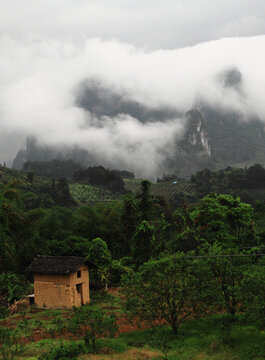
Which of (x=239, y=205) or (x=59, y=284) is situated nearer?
(x=59, y=284)

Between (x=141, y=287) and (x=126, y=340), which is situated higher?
(x=141, y=287)

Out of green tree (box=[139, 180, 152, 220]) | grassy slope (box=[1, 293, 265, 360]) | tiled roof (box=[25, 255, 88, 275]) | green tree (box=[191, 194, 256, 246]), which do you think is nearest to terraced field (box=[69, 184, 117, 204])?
green tree (box=[139, 180, 152, 220])

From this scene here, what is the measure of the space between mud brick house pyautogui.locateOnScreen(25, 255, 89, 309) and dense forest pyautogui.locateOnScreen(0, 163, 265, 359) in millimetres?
2329

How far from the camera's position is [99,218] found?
39.4 metres

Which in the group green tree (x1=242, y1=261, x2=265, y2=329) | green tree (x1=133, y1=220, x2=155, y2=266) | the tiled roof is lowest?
green tree (x1=242, y1=261, x2=265, y2=329)

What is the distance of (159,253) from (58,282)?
44.9ft

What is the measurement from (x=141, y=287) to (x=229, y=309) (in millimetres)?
4686

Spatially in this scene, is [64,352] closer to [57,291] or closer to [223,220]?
[57,291]

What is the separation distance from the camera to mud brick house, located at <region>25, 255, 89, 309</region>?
81.4 feet

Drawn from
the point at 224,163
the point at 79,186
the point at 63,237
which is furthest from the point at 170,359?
the point at 224,163

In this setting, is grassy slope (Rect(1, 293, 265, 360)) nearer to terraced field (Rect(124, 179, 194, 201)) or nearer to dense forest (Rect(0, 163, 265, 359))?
dense forest (Rect(0, 163, 265, 359))

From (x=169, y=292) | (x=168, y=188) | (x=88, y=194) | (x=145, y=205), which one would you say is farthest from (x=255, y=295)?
(x=168, y=188)

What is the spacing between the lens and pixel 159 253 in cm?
3666

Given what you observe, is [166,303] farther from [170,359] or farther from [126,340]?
[170,359]
